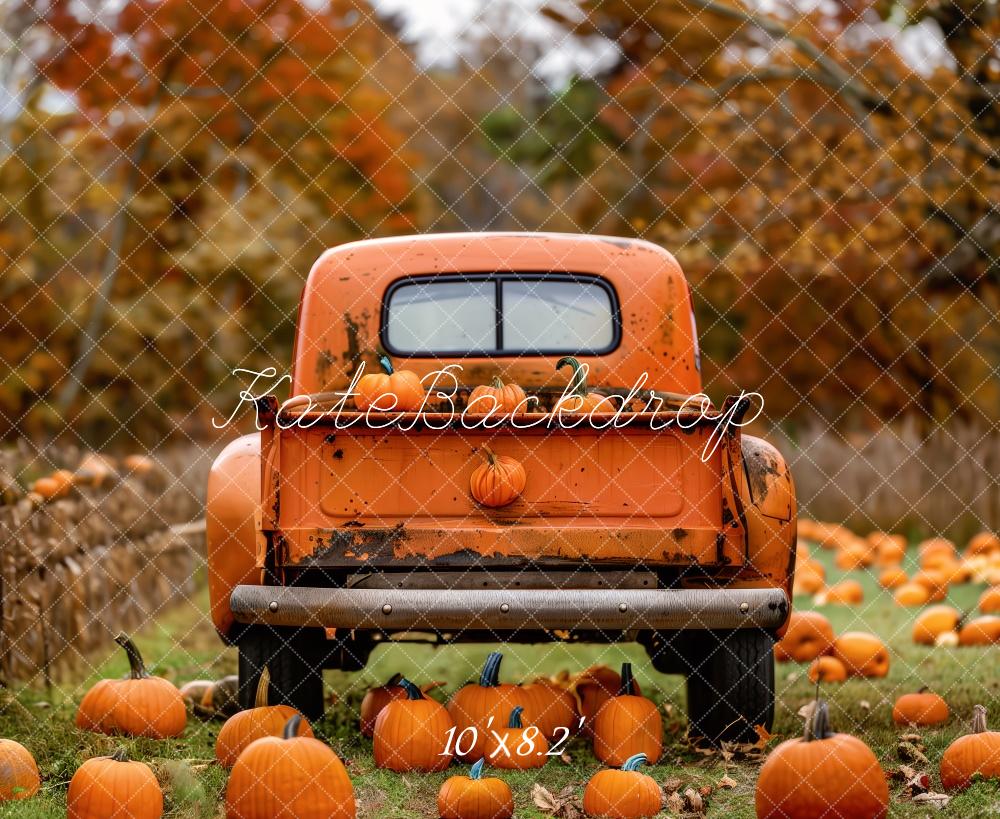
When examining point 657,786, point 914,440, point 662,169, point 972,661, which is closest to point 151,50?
point 662,169

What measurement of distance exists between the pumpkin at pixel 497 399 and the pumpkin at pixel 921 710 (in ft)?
6.61

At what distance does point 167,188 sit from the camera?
1989cm

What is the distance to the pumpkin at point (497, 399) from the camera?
16.7 feet

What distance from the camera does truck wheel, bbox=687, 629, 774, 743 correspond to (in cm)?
489

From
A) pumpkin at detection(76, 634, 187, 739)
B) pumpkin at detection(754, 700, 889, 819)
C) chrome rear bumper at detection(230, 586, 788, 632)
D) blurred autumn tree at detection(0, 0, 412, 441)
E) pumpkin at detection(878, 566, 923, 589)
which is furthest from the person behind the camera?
blurred autumn tree at detection(0, 0, 412, 441)

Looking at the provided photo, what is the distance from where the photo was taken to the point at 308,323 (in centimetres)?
611

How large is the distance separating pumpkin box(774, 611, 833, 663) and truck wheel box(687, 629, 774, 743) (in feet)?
6.27

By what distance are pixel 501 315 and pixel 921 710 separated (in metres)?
2.50

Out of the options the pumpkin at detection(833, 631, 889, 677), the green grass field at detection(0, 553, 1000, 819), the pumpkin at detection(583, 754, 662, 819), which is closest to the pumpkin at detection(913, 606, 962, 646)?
the green grass field at detection(0, 553, 1000, 819)

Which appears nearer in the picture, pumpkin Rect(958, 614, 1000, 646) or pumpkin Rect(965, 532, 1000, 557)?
pumpkin Rect(958, 614, 1000, 646)

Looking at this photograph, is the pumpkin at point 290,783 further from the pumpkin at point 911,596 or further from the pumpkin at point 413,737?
the pumpkin at point 911,596

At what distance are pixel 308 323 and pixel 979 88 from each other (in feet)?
22.9

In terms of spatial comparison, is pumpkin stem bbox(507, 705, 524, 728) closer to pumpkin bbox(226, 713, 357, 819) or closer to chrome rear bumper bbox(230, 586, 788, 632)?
chrome rear bumper bbox(230, 586, 788, 632)

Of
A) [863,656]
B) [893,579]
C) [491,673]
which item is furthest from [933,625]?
[491,673]
